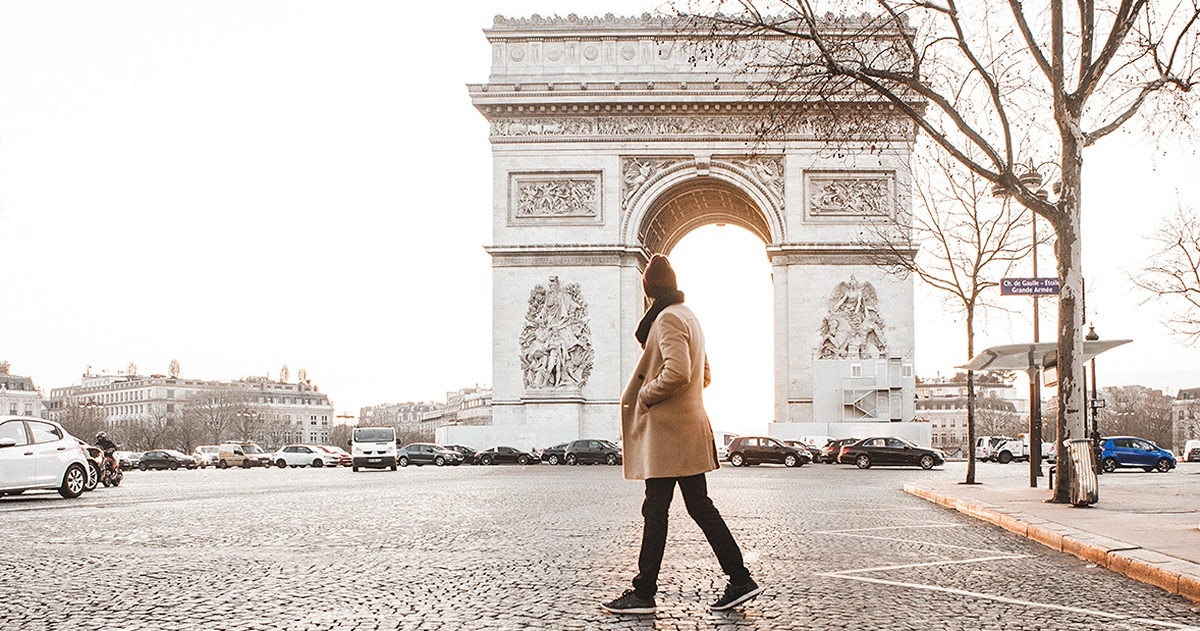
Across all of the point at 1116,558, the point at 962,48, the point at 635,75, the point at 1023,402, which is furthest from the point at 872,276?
the point at 1023,402

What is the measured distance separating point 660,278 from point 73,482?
14730 mm

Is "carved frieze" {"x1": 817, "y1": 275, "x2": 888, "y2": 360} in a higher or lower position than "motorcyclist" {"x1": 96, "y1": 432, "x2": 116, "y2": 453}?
higher

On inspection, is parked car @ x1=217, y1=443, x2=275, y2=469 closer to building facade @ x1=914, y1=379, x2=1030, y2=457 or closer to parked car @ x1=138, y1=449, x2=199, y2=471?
parked car @ x1=138, y1=449, x2=199, y2=471

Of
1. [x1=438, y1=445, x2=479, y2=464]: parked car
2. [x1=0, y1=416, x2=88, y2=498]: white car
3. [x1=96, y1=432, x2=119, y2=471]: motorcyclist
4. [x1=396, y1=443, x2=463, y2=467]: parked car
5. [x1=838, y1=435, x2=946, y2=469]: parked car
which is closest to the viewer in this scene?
[x1=0, y1=416, x2=88, y2=498]: white car

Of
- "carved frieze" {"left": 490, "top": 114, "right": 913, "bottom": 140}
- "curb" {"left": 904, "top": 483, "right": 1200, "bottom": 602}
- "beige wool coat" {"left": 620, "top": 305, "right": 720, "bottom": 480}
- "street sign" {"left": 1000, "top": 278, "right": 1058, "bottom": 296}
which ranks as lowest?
"curb" {"left": 904, "top": 483, "right": 1200, "bottom": 602}

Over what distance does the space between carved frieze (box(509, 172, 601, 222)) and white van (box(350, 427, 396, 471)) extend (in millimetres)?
8194

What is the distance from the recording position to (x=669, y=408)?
652 centimetres

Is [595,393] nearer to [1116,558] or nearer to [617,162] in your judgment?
[617,162]

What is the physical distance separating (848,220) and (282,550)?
111 ft

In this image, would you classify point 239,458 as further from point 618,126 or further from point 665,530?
point 665,530

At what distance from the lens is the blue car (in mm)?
36938

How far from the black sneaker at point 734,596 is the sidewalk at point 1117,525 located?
2.48 metres

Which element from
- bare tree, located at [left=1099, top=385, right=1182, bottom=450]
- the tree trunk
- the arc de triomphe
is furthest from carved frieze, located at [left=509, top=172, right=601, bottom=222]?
bare tree, located at [left=1099, top=385, right=1182, bottom=450]

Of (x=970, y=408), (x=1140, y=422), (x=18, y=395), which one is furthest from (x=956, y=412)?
(x=970, y=408)
